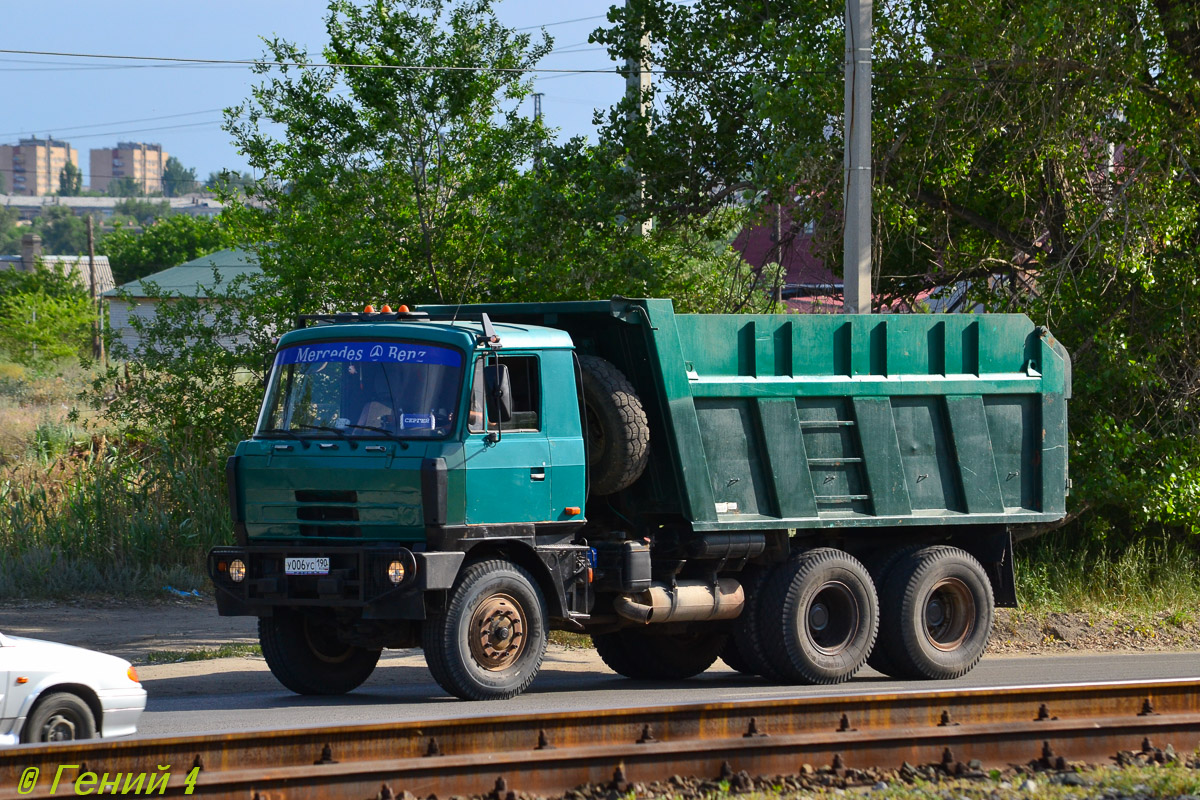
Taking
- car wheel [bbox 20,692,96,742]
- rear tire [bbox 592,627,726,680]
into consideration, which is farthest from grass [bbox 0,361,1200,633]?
car wheel [bbox 20,692,96,742]

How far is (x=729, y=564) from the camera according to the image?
11.4m

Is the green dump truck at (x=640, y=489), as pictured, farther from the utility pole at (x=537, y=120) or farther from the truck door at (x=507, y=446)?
the utility pole at (x=537, y=120)

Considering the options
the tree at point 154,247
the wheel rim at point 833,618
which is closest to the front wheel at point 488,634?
the wheel rim at point 833,618

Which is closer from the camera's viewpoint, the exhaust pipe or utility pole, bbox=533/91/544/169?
the exhaust pipe

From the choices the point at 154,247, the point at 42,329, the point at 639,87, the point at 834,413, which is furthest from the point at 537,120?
the point at 154,247

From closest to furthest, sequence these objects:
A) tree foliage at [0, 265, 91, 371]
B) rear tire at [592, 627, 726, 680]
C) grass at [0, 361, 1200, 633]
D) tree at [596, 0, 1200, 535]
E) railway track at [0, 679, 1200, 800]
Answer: railway track at [0, 679, 1200, 800] < rear tire at [592, 627, 726, 680] < tree at [596, 0, 1200, 535] < grass at [0, 361, 1200, 633] < tree foliage at [0, 265, 91, 371]

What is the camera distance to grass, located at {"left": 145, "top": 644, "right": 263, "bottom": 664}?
12539 mm

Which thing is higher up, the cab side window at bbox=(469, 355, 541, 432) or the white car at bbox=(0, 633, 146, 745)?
the cab side window at bbox=(469, 355, 541, 432)

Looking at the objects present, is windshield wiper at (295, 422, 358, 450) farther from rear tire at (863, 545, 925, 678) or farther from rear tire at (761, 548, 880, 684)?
rear tire at (863, 545, 925, 678)

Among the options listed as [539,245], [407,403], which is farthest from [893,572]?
[539,245]

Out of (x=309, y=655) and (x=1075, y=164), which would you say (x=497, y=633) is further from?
(x=1075, y=164)

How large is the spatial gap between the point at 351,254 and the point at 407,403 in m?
8.77

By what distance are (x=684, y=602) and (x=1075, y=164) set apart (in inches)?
324

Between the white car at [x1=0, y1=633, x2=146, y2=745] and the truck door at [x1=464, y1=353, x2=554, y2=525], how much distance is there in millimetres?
2559
